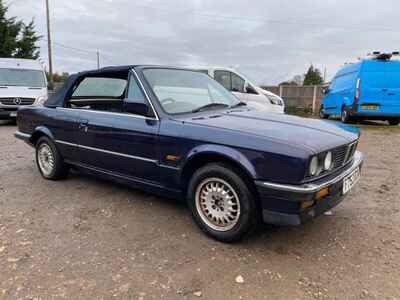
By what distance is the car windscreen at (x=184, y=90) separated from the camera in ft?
10.5

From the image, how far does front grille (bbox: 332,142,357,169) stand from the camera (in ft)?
8.49

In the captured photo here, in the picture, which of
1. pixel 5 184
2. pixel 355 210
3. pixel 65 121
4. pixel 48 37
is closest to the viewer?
pixel 355 210

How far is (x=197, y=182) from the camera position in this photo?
2.76 meters

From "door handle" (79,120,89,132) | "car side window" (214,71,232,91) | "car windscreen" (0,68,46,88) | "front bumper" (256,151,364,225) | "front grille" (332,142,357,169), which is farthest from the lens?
"car windscreen" (0,68,46,88)

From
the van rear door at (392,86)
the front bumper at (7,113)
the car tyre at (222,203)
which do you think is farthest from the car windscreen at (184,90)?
the front bumper at (7,113)

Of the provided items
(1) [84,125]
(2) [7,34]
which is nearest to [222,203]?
(1) [84,125]

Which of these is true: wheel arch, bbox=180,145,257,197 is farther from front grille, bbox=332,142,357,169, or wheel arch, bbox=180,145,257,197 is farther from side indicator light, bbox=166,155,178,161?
front grille, bbox=332,142,357,169

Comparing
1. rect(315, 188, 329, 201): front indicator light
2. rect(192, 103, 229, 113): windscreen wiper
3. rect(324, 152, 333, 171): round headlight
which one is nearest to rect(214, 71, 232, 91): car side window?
rect(192, 103, 229, 113): windscreen wiper

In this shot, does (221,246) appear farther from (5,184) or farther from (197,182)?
(5,184)

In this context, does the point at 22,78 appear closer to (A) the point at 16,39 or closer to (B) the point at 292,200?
(B) the point at 292,200

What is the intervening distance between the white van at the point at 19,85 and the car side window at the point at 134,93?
786 cm

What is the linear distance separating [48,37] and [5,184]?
73.8ft

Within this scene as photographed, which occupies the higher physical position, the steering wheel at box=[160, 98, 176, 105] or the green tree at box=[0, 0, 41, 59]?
the green tree at box=[0, 0, 41, 59]

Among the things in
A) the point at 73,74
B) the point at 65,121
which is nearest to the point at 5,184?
the point at 65,121
